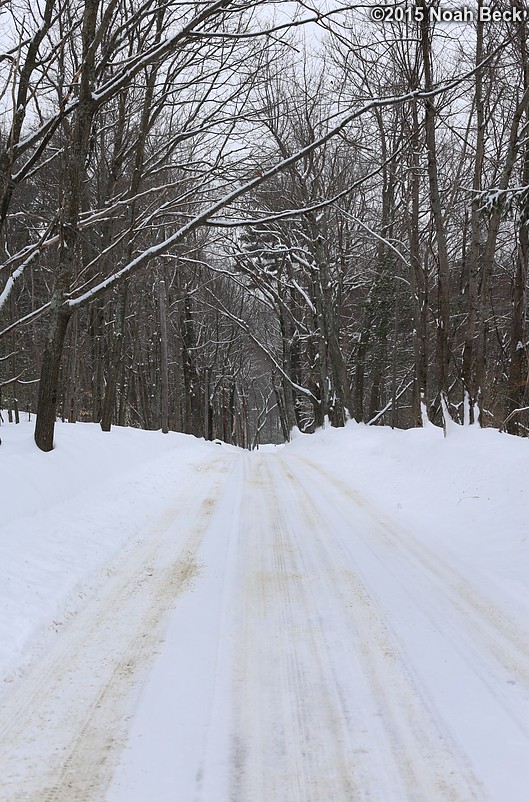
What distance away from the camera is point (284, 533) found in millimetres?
6113

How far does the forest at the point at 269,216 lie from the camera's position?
284 inches

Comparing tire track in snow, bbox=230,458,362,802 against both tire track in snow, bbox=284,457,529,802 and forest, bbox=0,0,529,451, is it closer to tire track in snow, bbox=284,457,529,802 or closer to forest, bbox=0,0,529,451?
tire track in snow, bbox=284,457,529,802

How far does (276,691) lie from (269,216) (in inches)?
212

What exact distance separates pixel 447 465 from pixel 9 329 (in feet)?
22.2

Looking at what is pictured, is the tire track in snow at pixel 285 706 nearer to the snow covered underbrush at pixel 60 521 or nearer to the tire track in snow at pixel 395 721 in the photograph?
the tire track in snow at pixel 395 721

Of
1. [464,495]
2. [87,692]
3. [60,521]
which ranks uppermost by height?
[464,495]

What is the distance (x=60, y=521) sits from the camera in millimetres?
5801

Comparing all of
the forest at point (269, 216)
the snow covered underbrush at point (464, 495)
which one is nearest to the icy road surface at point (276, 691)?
the snow covered underbrush at point (464, 495)

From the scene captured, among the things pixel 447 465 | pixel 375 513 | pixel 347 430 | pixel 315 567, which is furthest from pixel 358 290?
pixel 315 567

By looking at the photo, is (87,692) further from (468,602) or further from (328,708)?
(468,602)

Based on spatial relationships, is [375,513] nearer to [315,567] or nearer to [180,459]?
[315,567]

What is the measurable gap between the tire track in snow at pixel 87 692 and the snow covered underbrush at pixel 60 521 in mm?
178

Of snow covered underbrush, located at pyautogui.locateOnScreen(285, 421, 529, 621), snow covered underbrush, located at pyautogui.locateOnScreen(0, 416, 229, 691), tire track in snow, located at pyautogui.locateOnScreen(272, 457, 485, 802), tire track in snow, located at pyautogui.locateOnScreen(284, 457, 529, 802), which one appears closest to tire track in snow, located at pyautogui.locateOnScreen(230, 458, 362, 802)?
tire track in snow, located at pyautogui.locateOnScreen(272, 457, 485, 802)

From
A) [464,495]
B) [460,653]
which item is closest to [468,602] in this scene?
[460,653]
